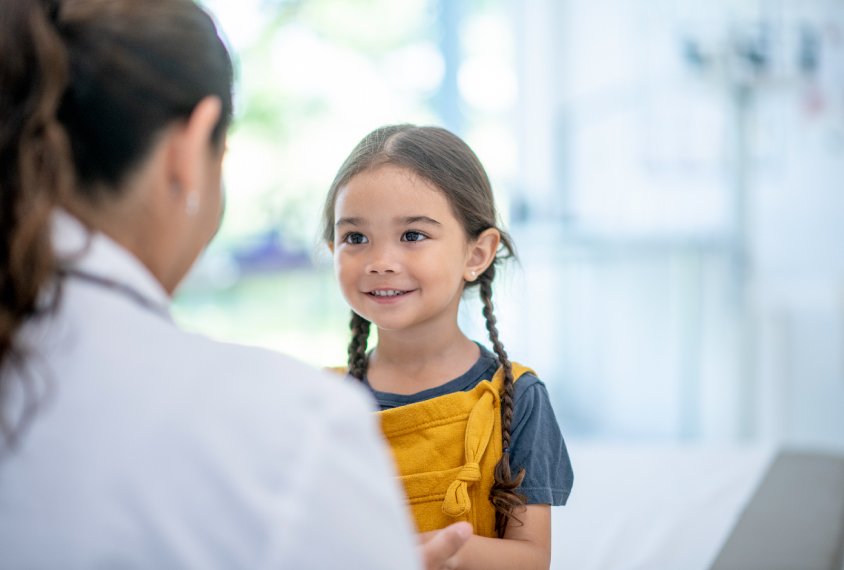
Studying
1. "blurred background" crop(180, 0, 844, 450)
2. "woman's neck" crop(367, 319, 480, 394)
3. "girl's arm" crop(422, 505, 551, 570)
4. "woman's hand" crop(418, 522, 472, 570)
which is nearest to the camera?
"woman's hand" crop(418, 522, 472, 570)

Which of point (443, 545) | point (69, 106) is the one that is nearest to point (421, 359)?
point (443, 545)

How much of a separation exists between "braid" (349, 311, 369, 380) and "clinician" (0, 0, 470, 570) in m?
0.66

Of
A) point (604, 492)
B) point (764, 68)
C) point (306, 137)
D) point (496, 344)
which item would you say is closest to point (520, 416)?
point (496, 344)

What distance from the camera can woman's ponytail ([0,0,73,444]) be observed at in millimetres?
523

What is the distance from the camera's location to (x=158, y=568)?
474 mm

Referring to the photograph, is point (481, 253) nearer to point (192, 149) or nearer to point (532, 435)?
point (532, 435)

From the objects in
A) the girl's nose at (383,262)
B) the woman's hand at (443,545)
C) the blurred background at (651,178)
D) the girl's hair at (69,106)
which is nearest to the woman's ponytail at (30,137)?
the girl's hair at (69,106)

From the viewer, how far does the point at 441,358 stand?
1.18 metres

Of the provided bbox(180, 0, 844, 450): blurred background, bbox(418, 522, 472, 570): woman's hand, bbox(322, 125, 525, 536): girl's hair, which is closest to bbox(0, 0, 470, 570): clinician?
bbox(418, 522, 472, 570): woman's hand

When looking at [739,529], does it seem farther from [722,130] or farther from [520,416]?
[722,130]

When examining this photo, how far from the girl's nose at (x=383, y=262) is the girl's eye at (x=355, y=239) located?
5cm

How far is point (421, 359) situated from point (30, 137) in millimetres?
731

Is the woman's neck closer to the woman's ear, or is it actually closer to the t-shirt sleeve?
the t-shirt sleeve

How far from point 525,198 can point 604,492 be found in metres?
1.90
